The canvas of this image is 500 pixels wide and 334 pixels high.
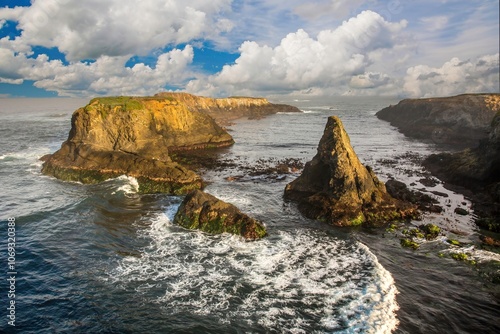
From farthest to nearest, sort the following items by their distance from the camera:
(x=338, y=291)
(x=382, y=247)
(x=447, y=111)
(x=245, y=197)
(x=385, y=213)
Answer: (x=447, y=111) < (x=245, y=197) < (x=385, y=213) < (x=382, y=247) < (x=338, y=291)

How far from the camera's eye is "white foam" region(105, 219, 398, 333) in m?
16.0

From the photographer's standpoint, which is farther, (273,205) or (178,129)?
(178,129)

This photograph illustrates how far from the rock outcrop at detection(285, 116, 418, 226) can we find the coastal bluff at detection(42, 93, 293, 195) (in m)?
14.5

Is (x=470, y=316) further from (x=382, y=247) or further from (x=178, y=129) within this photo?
(x=178, y=129)

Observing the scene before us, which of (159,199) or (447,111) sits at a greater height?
(447,111)

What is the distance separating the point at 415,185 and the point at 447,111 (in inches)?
2667

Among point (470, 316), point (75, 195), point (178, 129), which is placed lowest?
point (470, 316)

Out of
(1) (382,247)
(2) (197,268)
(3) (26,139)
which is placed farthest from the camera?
(3) (26,139)

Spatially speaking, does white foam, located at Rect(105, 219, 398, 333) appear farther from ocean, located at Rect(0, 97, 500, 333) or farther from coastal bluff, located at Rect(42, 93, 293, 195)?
coastal bluff, located at Rect(42, 93, 293, 195)

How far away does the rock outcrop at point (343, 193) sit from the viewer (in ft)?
94.0

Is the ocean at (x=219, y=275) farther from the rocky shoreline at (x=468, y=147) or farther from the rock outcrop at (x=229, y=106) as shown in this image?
the rock outcrop at (x=229, y=106)

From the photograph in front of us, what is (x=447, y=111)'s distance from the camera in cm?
9400

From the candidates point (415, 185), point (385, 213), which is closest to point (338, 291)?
point (385, 213)

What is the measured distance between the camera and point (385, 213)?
29141 millimetres
